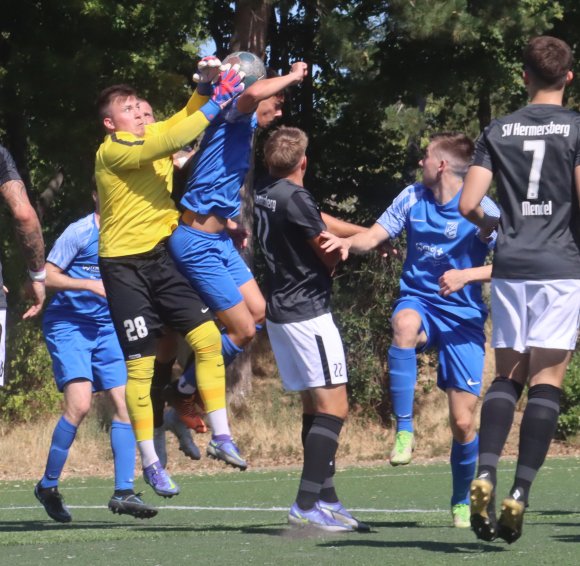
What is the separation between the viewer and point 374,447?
18312 mm

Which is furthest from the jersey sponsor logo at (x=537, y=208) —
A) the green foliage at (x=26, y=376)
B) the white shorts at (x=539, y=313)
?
the green foliage at (x=26, y=376)

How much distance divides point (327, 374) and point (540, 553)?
5.89 feet

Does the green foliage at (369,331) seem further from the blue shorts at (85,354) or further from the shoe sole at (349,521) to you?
the shoe sole at (349,521)

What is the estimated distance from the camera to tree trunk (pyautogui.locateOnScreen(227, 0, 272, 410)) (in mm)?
19219

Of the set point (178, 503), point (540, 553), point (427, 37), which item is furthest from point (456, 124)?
point (540, 553)

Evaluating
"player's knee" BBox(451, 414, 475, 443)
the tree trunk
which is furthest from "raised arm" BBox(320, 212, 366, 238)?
the tree trunk

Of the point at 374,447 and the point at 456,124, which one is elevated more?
the point at 456,124

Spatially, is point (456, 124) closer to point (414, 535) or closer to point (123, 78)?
point (123, 78)

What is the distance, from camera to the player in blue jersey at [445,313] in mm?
8039

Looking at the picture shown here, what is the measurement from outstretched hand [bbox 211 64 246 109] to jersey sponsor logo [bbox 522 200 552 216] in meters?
2.23

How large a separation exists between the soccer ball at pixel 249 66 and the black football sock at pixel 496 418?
2.72 meters

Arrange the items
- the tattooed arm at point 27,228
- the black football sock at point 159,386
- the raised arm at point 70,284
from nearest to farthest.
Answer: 1. the tattooed arm at point 27,228
2. the black football sock at point 159,386
3. the raised arm at point 70,284

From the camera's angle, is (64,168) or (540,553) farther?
(64,168)

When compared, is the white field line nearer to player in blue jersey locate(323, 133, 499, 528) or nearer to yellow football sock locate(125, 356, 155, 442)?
player in blue jersey locate(323, 133, 499, 528)
